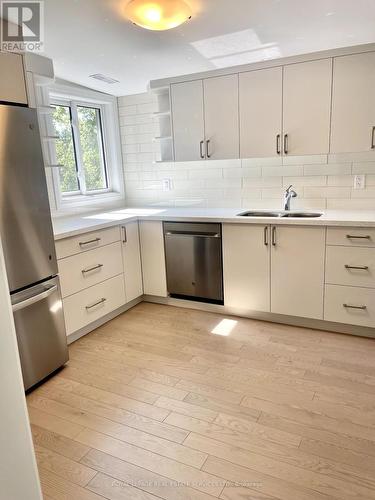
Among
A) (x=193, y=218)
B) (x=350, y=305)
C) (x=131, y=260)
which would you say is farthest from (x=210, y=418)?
(x=131, y=260)

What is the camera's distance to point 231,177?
345 centimetres

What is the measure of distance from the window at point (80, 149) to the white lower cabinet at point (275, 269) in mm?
1650

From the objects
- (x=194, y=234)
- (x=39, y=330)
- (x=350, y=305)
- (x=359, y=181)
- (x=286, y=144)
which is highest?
(x=286, y=144)

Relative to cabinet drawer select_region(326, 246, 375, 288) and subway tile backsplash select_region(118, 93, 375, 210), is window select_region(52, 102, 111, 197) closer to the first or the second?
subway tile backsplash select_region(118, 93, 375, 210)

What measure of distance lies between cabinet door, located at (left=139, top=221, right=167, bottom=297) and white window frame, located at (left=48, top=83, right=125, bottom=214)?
688mm

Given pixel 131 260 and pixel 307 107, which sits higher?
pixel 307 107

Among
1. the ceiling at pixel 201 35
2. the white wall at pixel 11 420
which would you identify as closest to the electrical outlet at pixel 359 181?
the ceiling at pixel 201 35

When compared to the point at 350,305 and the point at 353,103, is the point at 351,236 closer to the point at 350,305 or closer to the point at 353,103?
the point at 350,305

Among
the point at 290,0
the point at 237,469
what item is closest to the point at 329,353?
the point at 237,469

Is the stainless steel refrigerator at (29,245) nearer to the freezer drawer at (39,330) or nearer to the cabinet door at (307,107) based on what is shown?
the freezer drawer at (39,330)

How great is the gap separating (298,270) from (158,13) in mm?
1932

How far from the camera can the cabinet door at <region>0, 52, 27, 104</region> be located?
186 centimetres

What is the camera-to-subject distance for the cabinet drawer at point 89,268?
2.60m

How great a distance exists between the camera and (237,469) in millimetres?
1573
